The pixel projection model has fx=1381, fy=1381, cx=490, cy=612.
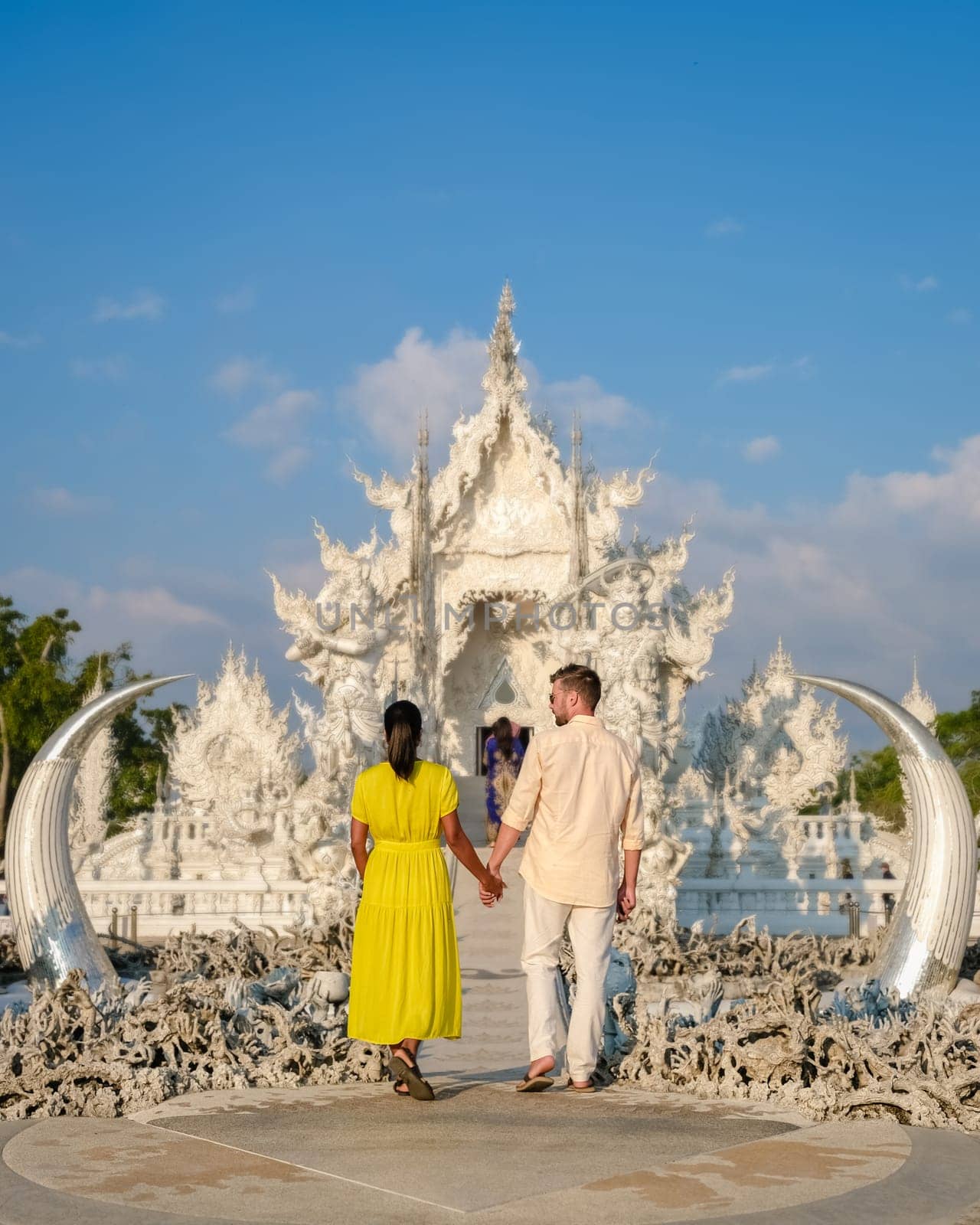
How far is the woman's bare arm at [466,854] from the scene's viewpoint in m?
4.07

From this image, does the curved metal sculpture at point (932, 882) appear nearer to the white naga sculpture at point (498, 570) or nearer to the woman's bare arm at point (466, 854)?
the woman's bare arm at point (466, 854)

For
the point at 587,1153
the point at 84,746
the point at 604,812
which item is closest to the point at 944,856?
the point at 604,812

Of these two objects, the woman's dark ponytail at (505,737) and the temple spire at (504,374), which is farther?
the temple spire at (504,374)

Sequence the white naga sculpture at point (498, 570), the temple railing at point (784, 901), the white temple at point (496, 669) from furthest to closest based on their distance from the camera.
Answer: the white naga sculpture at point (498, 570) < the white temple at point (496, 669) < the temple railing at point (784, 901)

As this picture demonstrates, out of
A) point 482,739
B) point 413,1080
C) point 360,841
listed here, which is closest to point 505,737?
point 482,739

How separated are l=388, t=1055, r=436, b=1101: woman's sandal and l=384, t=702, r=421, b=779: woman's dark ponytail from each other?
0.83 m

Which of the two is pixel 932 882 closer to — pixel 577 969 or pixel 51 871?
pixel 577 969

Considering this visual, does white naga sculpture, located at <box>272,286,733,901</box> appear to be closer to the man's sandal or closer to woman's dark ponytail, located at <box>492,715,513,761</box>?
woman's dark ponytail, located at <box>492,715,513,761</box>

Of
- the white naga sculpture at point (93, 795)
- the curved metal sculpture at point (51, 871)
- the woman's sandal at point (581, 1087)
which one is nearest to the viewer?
the woman's sandal at point (581, 1087)

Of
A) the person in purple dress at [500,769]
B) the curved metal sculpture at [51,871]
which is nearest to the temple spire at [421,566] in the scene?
the person in purple dress at [500,769]

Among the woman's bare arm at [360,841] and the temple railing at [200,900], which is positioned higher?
the woman's bare arm at [360,841]

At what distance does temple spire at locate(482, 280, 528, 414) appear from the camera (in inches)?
682

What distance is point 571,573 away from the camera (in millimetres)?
16781

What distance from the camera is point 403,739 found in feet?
13.6
